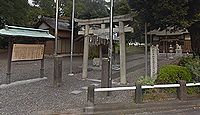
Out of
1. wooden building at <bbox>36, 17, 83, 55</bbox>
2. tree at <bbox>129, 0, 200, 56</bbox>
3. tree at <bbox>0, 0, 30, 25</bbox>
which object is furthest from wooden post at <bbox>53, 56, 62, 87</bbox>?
wooden building at <bbox>36, 17, 83, 55</bbox>

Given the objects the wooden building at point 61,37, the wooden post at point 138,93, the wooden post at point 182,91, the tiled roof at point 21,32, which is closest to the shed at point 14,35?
the tiled roof at point 21,32

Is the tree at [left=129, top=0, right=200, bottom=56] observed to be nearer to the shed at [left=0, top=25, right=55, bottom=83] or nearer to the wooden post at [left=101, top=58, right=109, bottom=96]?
the wooden post at [left=101, top=58, right=109, bottom=96]

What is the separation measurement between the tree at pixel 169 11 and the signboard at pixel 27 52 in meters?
5.31

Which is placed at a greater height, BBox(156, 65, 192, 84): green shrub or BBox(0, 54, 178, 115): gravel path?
BBox(156, 65, 192, 84): green shrub

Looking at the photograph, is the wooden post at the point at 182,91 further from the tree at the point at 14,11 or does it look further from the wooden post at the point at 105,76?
the tree at the point at 14,11

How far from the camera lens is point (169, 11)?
9.48 meters

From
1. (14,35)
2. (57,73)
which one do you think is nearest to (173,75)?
(57,73)

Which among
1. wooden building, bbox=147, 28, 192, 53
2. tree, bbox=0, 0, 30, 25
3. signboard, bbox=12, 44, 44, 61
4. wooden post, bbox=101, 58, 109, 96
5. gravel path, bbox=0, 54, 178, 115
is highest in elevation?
tree, bbox=0, 0, 30, 25

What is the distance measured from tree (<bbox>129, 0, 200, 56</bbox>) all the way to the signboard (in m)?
5.31

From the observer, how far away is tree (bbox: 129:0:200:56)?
30.9 ft

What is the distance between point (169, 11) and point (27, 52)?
687 cm

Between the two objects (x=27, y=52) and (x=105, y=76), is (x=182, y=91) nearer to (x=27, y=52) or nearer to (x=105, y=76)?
(x=105, y=76)

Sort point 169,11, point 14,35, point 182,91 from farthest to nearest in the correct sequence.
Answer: point 14,35 → point 169,11 → point 182,91

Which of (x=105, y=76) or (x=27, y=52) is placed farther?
(x=27, y=52)
